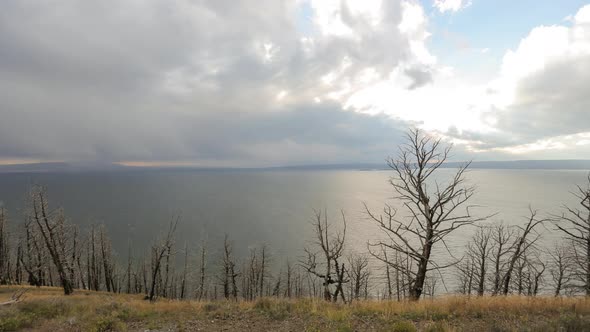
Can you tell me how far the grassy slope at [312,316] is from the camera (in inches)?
311

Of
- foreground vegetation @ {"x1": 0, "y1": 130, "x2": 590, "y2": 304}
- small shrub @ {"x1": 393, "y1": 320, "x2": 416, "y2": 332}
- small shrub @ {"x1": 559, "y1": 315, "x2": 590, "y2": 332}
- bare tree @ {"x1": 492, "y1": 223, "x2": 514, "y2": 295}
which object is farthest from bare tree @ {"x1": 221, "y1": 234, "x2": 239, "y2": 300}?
small shrub @ {"x1": 559, "y1": 315, "x2": 590, "y2": 332}

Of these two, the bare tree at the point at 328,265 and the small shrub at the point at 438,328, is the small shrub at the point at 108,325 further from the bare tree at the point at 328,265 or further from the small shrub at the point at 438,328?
the small shrub at the point at 438,328

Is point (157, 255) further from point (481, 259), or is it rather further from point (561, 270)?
point (481, 259)

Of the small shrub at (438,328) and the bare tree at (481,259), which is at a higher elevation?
the small shrub at (438,328)

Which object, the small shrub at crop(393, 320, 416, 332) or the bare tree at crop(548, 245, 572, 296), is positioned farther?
the bare tree at crop(548, 245, 572, 296)

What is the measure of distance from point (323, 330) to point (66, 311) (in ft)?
37.1

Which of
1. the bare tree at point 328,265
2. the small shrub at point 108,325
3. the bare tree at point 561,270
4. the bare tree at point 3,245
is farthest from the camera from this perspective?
the bare tree at point 3,245

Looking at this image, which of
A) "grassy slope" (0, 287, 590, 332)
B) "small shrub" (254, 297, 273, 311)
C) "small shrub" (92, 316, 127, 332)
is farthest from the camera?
"small shrub" (254, 297, 273, 311)

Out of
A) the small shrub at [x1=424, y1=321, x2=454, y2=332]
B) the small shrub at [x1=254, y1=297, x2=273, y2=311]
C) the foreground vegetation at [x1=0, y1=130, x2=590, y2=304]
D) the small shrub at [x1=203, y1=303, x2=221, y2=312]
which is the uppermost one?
the small shrub at [x1=424, y1=321, x2=454, y2=332]

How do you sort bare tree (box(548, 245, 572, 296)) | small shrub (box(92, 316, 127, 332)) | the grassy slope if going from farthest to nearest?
1. bare tree (box(548, 245, 572, 296))
2. small shrub (box(92, 316, 127, 332))
3. the grassy slope

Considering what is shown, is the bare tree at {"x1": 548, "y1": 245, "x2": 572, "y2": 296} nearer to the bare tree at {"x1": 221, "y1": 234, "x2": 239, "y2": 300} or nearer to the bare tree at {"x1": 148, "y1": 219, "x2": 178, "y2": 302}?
the bare tree at {"x1": 221, "y1": 234, "x2": 239, "y2": 300}

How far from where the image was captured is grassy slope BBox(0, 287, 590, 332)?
7910 millimetres

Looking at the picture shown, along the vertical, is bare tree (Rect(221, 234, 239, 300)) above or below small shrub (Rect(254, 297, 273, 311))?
below

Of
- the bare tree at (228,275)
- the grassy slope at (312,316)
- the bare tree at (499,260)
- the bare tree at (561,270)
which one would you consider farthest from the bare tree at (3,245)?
the bare tree at (561,270)
